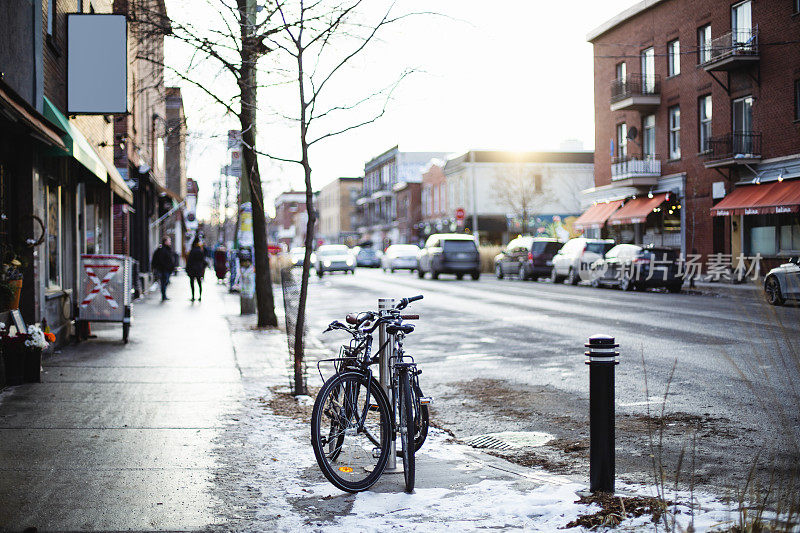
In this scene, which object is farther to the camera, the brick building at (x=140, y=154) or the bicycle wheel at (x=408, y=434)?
the brick building at (x=140, y=154)

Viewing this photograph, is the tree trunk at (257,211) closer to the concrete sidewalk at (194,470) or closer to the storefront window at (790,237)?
the concrete sidewalk at (194,470)

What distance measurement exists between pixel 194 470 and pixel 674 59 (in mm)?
33135

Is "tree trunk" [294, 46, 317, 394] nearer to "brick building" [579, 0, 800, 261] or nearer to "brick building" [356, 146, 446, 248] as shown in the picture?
Answer: "brick building" [579, 0, 800, 261]

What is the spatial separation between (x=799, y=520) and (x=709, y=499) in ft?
4.00

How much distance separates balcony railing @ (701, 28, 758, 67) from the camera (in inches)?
1122

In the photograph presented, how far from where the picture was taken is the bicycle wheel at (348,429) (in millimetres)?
5066

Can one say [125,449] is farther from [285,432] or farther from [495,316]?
[495,316]

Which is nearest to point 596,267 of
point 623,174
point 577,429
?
point 623,174

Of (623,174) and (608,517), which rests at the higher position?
(623,174)

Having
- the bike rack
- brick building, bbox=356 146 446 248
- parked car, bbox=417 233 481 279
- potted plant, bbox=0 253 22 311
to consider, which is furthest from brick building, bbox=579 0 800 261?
brick building, bbox=356 146 446 248

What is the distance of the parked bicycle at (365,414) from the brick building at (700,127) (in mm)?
23841

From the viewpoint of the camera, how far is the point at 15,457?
562 cm

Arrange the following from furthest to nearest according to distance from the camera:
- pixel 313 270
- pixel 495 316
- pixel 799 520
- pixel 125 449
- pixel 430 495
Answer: pixel 313 270 → pixel 495 316 → pixel 125 449 → pixel 430 495 → pixel 799 520

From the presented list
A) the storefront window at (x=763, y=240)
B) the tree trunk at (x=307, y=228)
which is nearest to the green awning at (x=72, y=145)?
the tree trunk at (x=307, y=228)
